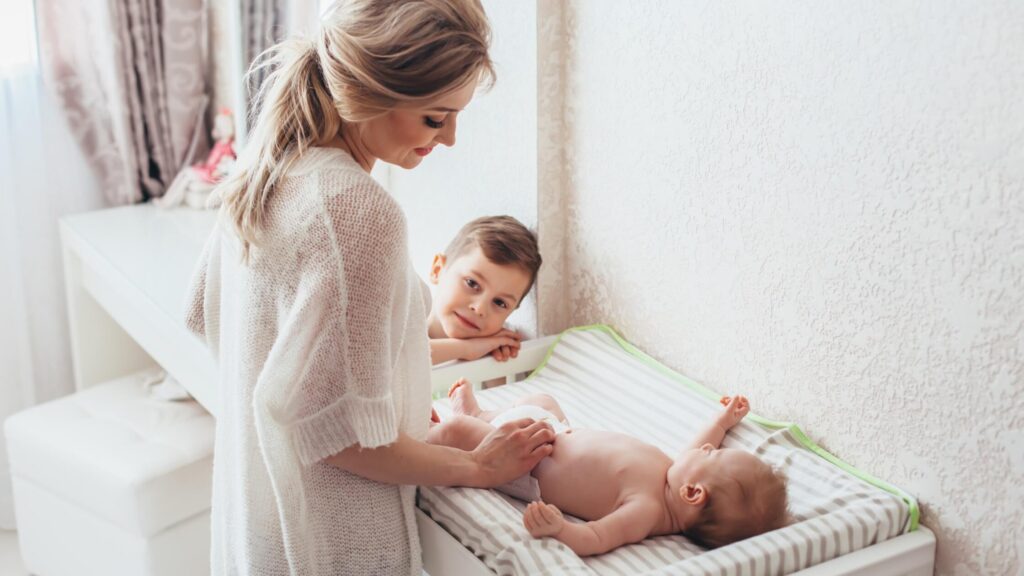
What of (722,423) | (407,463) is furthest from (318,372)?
(722,423)

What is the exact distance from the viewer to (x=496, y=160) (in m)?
2.23

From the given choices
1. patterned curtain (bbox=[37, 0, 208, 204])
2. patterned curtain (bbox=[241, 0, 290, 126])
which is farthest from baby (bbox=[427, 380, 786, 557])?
patterned curtain (bbox=[37, 0, 208, 204])

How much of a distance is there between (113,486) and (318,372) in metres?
1.17

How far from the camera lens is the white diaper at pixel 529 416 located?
1741 millimetres

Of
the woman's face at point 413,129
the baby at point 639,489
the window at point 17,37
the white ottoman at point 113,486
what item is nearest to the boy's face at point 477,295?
the baby at point 639,489

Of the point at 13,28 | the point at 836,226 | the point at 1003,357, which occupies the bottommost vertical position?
the point at 1003,357

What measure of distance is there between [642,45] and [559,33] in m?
0.23

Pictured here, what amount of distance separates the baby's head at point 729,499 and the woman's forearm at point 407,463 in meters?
0.31

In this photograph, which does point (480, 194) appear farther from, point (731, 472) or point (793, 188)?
point (731, 472)

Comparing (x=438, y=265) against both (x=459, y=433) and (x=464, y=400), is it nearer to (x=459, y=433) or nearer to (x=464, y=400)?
(x=464, y=400)

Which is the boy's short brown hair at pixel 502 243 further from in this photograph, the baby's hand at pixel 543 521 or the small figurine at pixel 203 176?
the small figurine at pixel 203 176

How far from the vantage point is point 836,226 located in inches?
62.3

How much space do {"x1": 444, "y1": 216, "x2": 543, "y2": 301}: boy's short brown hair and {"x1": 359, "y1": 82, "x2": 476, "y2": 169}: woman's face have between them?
58cm

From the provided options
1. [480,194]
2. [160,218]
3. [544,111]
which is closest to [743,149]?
[544,111]
